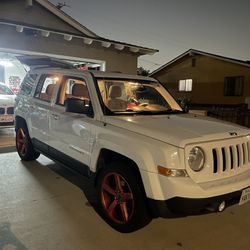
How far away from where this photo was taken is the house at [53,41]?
365 inches

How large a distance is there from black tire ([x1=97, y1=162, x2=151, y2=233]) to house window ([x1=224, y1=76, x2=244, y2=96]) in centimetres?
1694

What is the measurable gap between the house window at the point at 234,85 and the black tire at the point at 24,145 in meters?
15.8

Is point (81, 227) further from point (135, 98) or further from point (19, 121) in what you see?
point (19, 121)

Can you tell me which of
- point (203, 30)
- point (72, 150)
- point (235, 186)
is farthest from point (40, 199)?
point (203, 30)

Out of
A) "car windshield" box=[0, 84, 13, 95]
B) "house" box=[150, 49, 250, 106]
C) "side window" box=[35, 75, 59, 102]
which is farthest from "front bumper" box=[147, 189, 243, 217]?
"house" box=[150, 49, 250, 106]

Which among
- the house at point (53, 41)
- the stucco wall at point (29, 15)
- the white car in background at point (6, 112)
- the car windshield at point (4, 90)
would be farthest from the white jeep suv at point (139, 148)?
the stucco wall at point (29, 15)

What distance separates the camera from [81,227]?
134 inches

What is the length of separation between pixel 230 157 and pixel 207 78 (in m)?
18.2

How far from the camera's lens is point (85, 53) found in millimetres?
11195

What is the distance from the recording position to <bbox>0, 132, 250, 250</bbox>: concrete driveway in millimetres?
3086

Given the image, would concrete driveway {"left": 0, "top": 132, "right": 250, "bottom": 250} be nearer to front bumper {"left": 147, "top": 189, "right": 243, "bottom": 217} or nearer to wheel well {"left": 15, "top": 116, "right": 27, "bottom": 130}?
front bumper {"left": 147, "top": 189, "right": 243, "bottom": 217}

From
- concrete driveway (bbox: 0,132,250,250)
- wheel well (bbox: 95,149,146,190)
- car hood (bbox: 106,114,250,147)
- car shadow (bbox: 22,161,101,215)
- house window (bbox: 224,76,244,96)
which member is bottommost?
concrete driveway (bbox: 0,132,250,250)

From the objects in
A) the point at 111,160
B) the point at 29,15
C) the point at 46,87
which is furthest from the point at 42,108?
the point at 29,15

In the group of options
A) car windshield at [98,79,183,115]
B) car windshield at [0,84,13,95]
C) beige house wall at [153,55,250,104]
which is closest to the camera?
car windshield at [98,79,183,115]
